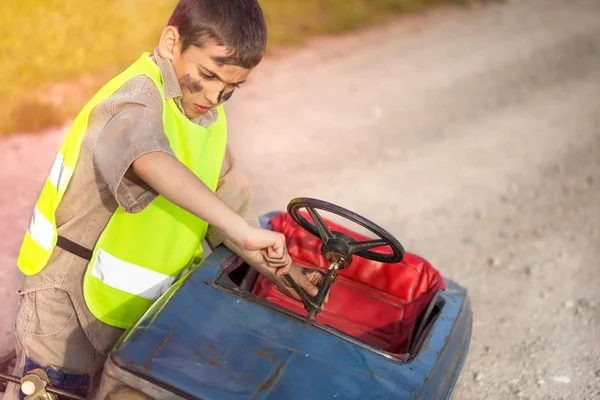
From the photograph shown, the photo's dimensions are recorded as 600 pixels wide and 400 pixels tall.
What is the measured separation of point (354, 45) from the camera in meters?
8.08

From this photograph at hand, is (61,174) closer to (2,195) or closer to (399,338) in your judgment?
(399,338)

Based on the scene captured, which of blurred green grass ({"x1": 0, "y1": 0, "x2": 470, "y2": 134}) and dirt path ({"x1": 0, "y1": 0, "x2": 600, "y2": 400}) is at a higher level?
blurred green grass ({"x1": 0, "y1": 0, "x2": 470, "y2": 134})

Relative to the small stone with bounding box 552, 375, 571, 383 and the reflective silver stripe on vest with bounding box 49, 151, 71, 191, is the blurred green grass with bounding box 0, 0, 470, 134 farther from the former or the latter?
the small stone with bounding box 552, 375, 571, 383

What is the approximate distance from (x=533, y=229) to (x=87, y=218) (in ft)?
11.9

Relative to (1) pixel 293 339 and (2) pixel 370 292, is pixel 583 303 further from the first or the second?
(1) pixel 293 339

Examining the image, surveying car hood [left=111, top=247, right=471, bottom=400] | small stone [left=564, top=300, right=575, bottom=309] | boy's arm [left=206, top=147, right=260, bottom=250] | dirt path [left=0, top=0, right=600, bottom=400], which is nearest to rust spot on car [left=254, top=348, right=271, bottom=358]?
car hood [left=111, top=247, right=471, bottom=400]

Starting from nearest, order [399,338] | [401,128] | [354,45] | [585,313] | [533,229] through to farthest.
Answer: [399,338] < [585,313] < [533,229] < [401,128] < [354,45]

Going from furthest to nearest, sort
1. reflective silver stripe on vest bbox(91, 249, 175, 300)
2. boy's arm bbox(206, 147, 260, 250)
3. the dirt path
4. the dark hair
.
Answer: the dirt path
boy's arm bbox(206, 147, 260, 250)
reflective silver stripe on vest bbox(91, 249, 175, 300)
the dark hair

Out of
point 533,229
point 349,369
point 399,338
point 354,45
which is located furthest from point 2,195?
point 354,45

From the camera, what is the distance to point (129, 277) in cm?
260

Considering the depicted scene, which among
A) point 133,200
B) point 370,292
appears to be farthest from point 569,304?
point 133,200

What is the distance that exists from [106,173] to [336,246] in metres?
0.98

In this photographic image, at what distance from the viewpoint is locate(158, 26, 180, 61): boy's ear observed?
2.44 meters

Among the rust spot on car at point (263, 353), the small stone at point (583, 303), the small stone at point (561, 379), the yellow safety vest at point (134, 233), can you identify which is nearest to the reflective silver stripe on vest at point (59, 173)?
the yellow safety vest at point (134, 233)
